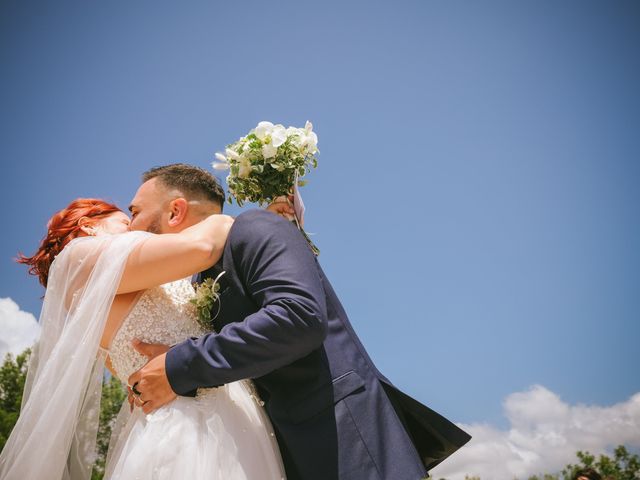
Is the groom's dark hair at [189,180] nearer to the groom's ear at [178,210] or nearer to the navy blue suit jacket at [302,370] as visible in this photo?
the groom's ear at [178,210]

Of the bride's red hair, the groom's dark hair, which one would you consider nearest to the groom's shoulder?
the groom's dark hair

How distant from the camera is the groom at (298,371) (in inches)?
110

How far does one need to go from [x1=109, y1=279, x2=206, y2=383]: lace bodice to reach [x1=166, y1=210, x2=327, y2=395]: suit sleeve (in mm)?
488

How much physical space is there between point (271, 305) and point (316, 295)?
29cm

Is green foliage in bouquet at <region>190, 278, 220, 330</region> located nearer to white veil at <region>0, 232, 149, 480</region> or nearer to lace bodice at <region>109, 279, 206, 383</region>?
lace bodice at <region>109, 279, 206, 383</region>

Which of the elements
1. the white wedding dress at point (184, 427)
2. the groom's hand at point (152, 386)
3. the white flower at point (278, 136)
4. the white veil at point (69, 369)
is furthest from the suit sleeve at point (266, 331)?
the white flower at point (278, 136)

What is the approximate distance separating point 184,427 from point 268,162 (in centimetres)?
237

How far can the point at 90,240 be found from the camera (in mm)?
3525

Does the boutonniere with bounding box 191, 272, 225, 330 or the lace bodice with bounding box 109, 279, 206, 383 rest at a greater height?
the boutonniere with bounding box 191, 272, 225, 330

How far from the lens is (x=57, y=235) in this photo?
4004 mm

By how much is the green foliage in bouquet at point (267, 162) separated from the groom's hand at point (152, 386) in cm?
177

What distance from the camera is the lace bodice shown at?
3391mm

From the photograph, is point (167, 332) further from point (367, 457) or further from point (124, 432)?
point (367, 457)

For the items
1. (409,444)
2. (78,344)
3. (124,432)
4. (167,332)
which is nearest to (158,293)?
(167,332)
